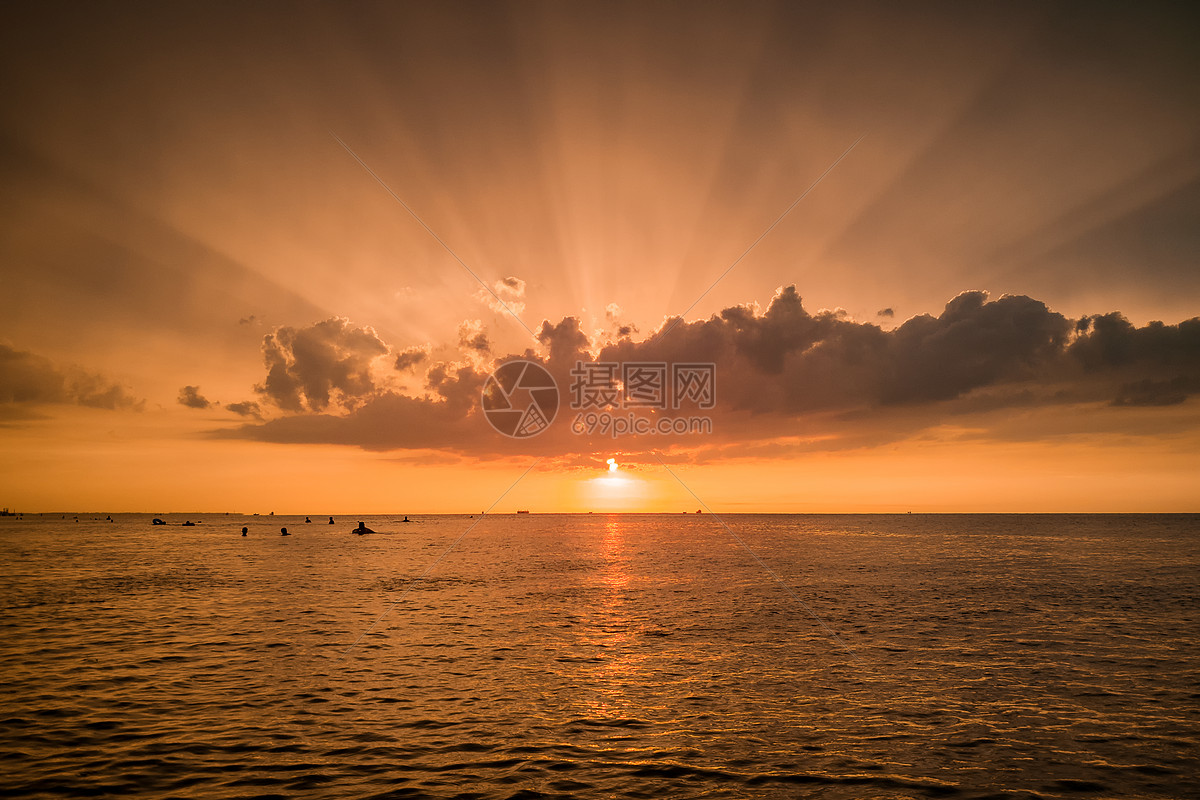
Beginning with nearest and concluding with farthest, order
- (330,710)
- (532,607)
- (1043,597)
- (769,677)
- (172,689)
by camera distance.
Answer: (330,710) < (172,689) < (769,677) < (532,607) < (1043,597)

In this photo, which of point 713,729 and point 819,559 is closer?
point 713,729

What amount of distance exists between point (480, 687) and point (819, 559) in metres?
82.7

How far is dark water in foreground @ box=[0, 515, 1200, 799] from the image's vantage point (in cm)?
1669

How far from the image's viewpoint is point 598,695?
24625 millimetres

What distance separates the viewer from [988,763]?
58.6 feet

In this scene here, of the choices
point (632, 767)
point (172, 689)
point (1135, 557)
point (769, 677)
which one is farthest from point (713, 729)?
point (1135, 557)

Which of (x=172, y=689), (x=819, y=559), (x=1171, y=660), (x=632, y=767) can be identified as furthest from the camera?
(x=819, y=559)

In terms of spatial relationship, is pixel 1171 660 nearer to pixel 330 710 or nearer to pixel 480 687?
pixel 480 687

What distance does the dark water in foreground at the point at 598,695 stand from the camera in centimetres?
1669

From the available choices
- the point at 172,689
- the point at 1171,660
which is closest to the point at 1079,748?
the point at 1171,660

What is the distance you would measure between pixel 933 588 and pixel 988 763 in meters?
48.1

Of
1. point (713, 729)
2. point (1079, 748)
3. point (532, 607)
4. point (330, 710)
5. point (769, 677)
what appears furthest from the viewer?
point (532, 607)

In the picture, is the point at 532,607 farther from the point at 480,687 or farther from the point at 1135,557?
the point at 1135,557

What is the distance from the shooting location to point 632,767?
17422 mm
